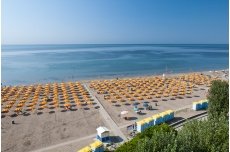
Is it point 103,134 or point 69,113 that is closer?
point 103,134

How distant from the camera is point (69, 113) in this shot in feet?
102

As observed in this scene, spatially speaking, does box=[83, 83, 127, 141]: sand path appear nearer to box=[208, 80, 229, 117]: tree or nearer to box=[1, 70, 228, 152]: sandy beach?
box=[1, 70, 228, 152]: sandy beach

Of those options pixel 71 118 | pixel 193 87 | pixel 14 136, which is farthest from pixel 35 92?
pixel 193 87

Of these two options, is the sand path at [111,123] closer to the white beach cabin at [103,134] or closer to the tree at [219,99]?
the white beach cabin at [103,134]

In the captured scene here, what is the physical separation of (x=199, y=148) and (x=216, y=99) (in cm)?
1228

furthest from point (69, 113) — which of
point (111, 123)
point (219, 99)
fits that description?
point (219, 99)

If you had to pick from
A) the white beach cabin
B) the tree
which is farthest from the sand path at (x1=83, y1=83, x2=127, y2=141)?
the tree

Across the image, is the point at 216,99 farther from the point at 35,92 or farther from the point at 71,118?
the point at 35,92

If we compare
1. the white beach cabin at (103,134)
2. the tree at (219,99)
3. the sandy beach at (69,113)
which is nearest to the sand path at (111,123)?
the sandy beach at (69,113)

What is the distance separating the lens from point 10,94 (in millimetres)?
39969

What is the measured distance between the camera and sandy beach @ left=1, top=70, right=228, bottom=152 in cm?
2336

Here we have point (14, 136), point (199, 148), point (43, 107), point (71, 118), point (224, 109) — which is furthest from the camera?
point (43, 107)

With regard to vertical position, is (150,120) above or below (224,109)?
below

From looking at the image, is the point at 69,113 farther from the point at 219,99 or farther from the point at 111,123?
the point at 219,99
